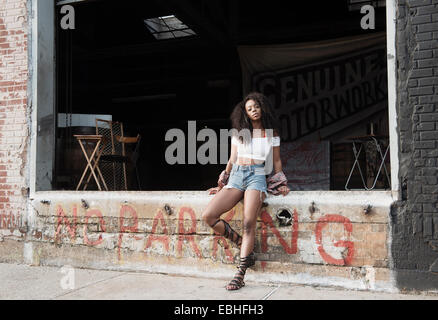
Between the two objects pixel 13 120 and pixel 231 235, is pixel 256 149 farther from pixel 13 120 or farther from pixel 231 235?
pixel 13 120

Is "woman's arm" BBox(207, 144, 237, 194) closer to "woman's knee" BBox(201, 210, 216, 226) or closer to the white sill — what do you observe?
the white sill

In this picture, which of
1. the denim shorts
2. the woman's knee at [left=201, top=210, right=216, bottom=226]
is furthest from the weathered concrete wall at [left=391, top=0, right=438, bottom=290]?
the woman's knee at [left=201, top=210, right=216, bottom=226]

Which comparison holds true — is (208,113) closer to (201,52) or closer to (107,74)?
(201,52)

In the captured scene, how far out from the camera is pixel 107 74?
11875mm

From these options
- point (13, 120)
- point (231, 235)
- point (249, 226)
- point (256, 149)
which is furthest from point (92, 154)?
point (249, 226)

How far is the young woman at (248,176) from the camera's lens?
13.6ft

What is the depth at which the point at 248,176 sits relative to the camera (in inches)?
167

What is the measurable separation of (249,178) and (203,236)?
0.91 meters

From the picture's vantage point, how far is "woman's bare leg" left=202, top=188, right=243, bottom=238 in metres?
4.22

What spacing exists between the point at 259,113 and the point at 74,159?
3265 mm

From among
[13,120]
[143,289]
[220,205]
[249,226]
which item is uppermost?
[13,120]

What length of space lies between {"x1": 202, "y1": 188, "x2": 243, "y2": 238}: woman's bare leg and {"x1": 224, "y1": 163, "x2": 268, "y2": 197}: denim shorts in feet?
0.21

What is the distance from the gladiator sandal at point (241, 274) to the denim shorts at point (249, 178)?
673mm
